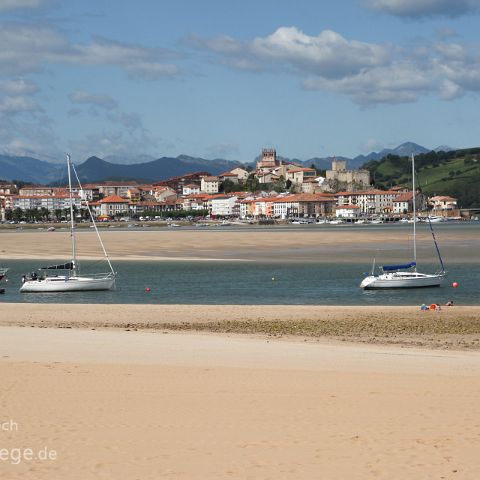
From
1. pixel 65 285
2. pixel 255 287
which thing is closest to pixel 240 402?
pixel 255 287

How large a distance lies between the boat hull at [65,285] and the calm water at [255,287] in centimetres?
43

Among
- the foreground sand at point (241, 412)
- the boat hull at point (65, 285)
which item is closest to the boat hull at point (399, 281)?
the boat hull at point (65, 285)

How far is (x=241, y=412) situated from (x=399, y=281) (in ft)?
87.1

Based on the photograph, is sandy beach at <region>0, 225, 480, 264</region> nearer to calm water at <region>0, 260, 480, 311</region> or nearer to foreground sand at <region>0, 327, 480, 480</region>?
calm water at <region>0, 260, 480, 311</region>

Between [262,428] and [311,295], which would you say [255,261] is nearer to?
[311,295]

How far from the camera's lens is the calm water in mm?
33000

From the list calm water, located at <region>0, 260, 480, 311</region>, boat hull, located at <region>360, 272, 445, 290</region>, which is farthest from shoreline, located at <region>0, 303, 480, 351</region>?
boat hull, located at <region>360, 272, 445, 290</region>

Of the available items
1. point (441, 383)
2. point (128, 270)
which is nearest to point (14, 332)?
point (441, 383)

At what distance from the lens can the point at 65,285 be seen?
37.7 meters

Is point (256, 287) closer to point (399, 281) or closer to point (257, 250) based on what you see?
point (399, 281)

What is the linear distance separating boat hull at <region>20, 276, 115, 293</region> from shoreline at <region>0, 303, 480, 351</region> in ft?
21.7

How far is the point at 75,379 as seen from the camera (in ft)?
44.9

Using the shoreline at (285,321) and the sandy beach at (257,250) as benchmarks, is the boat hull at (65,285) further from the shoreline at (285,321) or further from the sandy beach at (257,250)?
the sandy beach at (257,250)

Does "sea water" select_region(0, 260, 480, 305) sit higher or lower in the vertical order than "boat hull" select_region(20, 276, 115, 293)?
lower
